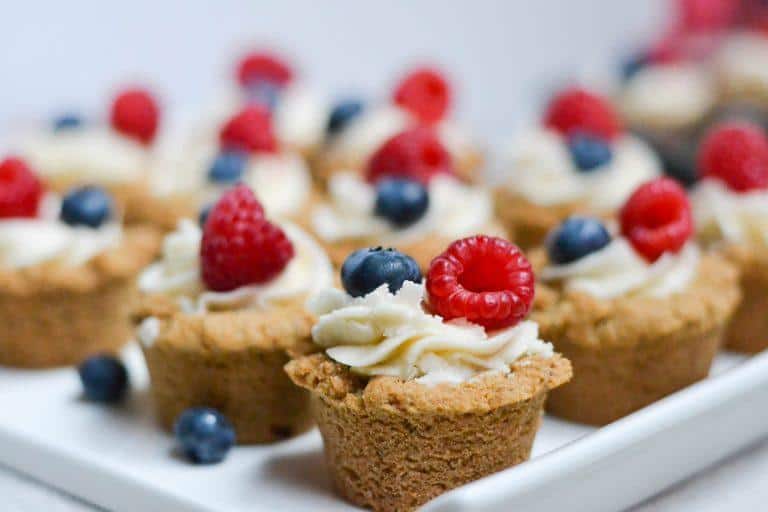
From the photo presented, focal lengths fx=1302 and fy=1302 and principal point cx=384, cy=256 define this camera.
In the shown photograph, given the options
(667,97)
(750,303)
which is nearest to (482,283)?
(750,303)

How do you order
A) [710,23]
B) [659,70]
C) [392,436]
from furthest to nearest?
[710,23]
[659,70]
[392,436]

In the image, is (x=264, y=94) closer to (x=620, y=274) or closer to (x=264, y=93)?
(x=264, y=93)

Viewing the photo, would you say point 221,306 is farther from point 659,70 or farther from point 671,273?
point 659,70

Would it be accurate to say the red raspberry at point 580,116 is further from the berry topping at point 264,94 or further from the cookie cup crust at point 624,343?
the cookie cup crust at point 624,343

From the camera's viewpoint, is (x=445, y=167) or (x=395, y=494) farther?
(x=445, y=167)

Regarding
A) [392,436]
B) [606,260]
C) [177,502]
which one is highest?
[606,260]

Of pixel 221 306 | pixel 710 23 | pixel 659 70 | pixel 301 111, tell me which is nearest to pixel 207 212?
pixel 221 306

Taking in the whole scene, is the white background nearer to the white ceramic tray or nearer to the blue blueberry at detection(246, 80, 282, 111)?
the blue blueberry at detection(246, 80, 282, 111)

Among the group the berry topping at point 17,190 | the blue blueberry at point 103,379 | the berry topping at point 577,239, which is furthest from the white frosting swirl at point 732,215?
the berry topping at point 17,190
